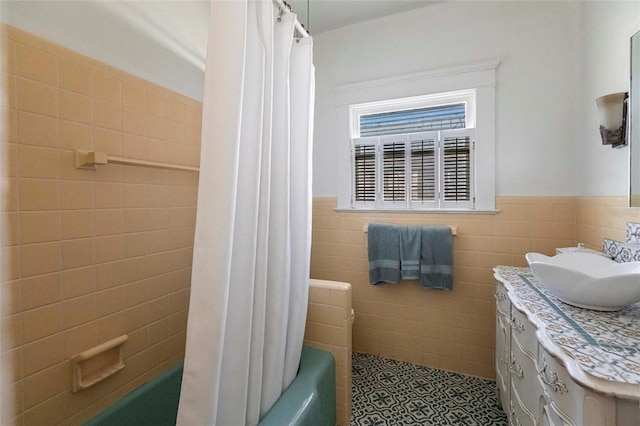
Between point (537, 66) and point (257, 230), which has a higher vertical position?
point (537, 66)

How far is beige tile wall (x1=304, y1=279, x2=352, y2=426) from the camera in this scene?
1.47 metres

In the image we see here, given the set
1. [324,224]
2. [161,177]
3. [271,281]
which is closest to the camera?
[271,281]

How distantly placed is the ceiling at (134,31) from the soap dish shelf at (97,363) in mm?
1184

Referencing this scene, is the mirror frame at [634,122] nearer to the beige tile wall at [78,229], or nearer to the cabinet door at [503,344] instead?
the cabinet door at [503,344]

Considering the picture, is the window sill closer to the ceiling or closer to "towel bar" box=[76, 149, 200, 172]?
the ceiling

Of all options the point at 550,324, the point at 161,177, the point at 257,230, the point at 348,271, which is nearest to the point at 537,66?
the point at 550,324

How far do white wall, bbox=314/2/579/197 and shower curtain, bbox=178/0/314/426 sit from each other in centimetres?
136

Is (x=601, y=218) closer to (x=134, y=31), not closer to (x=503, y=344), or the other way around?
(x=503, y=344)

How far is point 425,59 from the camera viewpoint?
2.09 m

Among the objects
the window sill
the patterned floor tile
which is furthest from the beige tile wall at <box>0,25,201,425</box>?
the window sill

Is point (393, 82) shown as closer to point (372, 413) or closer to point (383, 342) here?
point (383, 342)

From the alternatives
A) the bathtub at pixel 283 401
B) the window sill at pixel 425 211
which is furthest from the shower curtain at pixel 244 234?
the window sill at pixel 425 211

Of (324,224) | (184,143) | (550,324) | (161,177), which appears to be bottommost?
(550,324)

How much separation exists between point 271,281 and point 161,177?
2.72 feet
